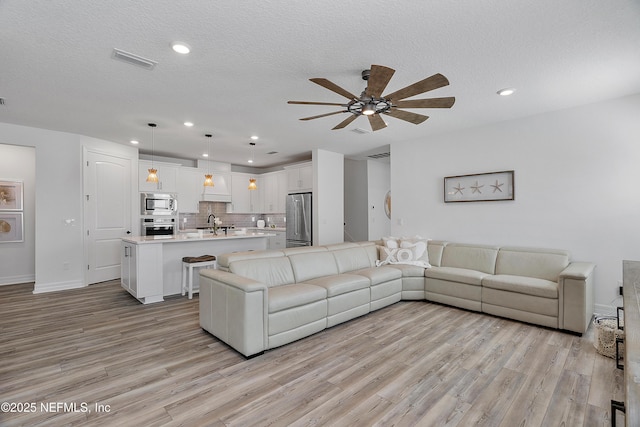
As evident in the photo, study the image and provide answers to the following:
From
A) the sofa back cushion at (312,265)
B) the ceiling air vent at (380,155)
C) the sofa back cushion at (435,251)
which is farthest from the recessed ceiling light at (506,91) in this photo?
the ceiling air vent at (380,155)

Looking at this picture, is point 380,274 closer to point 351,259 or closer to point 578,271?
point 351,259

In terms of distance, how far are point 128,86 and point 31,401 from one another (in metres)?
2.84

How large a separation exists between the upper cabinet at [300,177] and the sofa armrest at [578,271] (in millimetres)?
4649

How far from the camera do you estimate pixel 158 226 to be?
20.9 feet

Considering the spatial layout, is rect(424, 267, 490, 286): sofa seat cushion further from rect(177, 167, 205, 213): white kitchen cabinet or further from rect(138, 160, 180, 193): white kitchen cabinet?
rect(138, 160, 180, 193): white kitchen cabinet

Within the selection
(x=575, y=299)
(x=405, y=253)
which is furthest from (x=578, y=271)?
(x=405, y=253)

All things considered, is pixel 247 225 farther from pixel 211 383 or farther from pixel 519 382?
pixel 519 382

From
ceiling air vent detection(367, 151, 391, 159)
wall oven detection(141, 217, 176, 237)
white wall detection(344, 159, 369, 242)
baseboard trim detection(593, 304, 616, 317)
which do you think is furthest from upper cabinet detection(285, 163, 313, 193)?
baseboard trim detection(593, 304, 616, 317)

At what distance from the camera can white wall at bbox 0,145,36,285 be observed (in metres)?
5.46

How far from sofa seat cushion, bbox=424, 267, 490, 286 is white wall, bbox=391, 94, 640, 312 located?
2.81ft

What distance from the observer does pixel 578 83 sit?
10.2ft

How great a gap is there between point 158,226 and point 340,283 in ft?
15.7

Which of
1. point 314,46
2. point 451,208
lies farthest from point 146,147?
point 451,208

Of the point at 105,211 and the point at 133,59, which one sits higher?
the point at 133,59
